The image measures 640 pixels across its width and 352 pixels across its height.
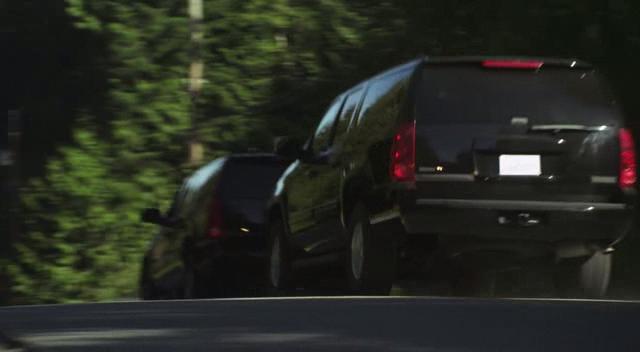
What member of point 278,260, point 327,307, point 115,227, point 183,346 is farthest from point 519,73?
point 115,227

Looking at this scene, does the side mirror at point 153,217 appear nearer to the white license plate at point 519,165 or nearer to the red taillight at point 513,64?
the red taillight at point 513,64

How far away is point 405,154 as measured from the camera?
11.5m

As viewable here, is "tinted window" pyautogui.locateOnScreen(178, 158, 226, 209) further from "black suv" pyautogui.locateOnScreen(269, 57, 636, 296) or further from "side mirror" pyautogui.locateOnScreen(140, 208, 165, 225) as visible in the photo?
"black suv" pyautogui.locateOnScreen(269, 57, 636, 296)

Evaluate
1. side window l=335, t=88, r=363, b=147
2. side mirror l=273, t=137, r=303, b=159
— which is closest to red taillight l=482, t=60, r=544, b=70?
side window l=335, t=88, r=363, b=147

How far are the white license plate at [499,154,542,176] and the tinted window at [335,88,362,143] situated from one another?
1887 mm

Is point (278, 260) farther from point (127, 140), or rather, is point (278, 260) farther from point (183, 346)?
point (127, 140)

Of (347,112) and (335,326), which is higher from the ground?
(335,326)

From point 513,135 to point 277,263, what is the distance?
3.80 metres

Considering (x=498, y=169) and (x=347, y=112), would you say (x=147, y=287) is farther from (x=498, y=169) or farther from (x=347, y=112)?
(x=498, y=169)

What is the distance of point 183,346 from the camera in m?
4.50

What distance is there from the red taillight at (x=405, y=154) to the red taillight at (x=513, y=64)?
0.77 metres

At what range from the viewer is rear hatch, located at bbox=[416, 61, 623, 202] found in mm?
11422

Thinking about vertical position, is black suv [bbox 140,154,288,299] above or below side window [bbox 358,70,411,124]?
below

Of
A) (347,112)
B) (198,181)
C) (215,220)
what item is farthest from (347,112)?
(198,181)
